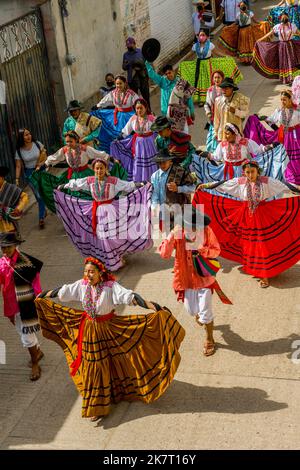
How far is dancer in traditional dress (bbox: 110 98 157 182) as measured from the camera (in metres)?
11.9

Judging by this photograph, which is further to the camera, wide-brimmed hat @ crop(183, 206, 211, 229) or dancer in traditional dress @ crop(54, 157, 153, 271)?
dancer in traditional dress @ crop(54, 157, 153, 271)

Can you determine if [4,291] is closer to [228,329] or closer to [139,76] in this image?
[228,329]

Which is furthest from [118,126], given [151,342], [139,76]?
[151,342]

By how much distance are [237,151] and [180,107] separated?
121 inches

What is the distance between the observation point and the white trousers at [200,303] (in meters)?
7.99

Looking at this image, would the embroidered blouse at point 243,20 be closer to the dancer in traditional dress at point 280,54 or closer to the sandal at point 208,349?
the dancer in traditional dress at point 280,54

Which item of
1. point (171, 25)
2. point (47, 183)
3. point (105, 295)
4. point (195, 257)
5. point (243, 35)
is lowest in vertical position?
point (171, 25)

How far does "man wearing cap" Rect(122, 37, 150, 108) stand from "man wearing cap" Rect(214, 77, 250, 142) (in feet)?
13.3

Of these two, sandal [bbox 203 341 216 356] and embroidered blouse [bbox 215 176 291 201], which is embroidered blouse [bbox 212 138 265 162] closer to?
embroidered blouse [bbox 215 176 291 201]

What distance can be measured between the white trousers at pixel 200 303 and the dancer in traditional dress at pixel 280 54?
9.92 meters

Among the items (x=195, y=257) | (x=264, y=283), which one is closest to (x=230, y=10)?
(x=264, y=283)

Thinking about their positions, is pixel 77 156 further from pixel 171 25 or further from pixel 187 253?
pixel 171 25

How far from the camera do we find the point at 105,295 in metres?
7.18

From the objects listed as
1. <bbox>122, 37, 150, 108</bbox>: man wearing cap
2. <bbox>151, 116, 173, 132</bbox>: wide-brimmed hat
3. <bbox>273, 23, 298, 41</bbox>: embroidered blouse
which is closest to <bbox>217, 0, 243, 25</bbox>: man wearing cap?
<bbox>273, 23, 298, 41</bbox>: embroidered blouse
